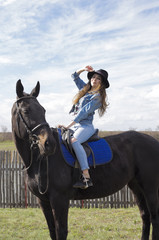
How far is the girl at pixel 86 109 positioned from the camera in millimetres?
4395

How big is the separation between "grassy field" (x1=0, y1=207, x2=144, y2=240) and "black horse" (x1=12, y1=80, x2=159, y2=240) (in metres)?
1.64

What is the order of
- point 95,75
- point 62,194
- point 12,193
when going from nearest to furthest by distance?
point 62,194 → point 95,75 → point 12,193

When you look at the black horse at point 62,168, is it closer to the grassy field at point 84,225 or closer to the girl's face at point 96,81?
the girl's face at point 96,81

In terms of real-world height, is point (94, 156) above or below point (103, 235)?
above

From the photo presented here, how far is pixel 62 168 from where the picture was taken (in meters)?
4.36

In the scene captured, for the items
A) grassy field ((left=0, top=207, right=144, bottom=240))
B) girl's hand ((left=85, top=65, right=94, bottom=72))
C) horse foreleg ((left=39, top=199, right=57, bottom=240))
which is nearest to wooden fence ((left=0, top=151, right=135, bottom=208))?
grassy field ((left=0, top=207, right=144, bottom=240))

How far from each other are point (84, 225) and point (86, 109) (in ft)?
14.0

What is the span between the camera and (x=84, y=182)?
437 centimetres

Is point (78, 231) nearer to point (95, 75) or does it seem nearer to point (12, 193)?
point (95, 75)

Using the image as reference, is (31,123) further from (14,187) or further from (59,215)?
(14,187)

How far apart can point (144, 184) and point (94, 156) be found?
117 centimetres

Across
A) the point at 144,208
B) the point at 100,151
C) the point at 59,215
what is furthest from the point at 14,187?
the point at 59,215

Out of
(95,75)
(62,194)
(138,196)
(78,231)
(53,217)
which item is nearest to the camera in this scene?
(62,194)

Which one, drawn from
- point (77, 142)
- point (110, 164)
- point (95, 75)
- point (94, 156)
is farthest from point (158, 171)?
point (95, 75)
